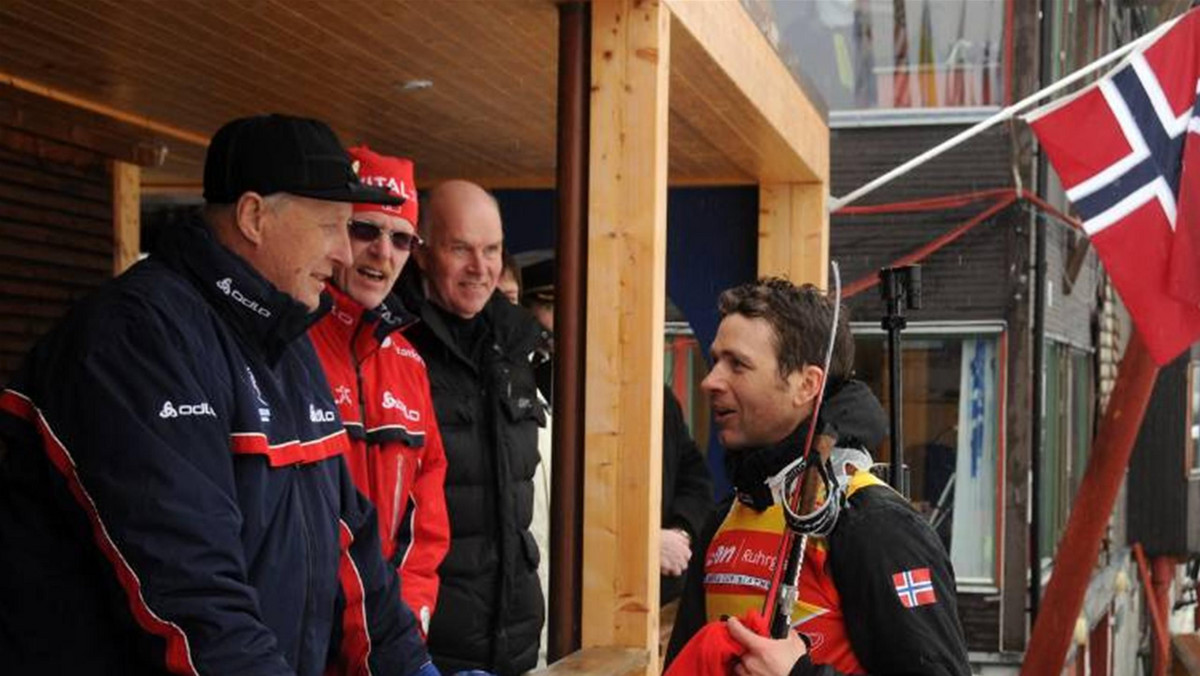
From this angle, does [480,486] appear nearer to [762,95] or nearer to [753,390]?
[753,390]

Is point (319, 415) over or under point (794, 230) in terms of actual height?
under

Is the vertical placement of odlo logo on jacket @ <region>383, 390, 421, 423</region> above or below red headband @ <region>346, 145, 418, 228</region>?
below

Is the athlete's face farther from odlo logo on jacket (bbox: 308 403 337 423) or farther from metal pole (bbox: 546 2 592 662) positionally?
metal pole (bbox: 546 2 592 662)

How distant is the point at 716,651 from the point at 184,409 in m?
0.90

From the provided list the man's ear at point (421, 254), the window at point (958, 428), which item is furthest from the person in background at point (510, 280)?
the window at point (958, 428)

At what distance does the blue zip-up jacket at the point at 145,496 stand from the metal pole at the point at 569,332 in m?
1.68

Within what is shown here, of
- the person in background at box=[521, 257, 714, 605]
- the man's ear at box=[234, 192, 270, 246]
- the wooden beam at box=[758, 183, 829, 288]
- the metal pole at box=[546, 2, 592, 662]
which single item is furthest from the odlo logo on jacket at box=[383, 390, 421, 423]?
the wooden beam at box=[758, 183, 829, 288]

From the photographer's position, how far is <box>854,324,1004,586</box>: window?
14.2 m

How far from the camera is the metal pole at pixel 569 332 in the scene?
434 cm

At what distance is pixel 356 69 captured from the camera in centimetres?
546

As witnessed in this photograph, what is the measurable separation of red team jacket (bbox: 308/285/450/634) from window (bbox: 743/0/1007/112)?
36.7 feet

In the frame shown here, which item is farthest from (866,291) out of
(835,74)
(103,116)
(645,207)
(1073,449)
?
(645,207)

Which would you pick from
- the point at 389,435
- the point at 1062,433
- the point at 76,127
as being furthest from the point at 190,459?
the point at 1062,433

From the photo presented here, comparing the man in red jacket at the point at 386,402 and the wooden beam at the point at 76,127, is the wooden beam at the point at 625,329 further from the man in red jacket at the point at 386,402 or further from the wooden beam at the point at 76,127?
the wooden beam at the point at 76,127
